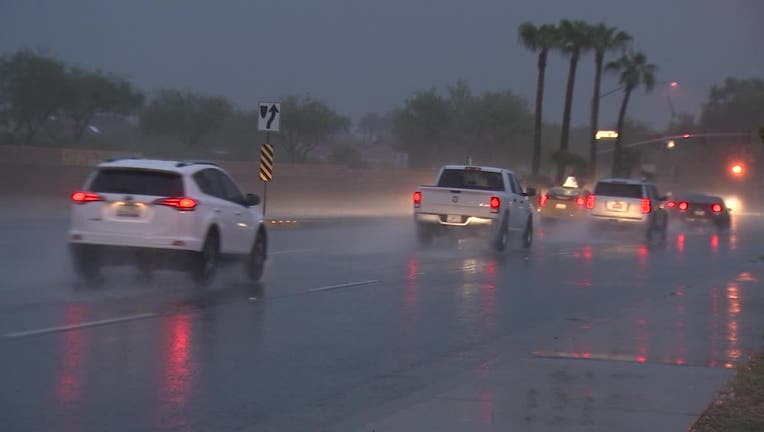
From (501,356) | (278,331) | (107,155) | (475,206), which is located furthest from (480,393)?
(107,155)

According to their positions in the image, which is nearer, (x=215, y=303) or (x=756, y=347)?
(x=756, y=347)

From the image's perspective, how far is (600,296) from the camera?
17.0 m

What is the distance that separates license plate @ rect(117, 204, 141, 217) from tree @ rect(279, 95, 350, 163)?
6323 cm

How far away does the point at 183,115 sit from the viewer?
76.8 meters

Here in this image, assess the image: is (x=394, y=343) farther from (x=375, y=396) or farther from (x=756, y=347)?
(x=756, y=347)

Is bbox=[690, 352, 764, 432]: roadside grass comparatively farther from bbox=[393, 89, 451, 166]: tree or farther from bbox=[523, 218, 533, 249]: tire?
bbox=[393, 89, 451, 166]: tree

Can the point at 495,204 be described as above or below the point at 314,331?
above

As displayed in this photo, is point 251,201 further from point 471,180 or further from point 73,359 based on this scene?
point 471,180

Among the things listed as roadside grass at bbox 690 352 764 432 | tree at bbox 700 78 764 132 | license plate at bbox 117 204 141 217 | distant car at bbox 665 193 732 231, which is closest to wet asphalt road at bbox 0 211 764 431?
license plate at bbox 117 204 141 217

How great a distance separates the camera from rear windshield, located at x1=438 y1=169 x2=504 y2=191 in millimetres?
26188

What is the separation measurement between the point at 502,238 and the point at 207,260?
11.2 metres

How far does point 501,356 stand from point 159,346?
11.1ft

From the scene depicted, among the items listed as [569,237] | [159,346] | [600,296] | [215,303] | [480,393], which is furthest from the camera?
[569,237]

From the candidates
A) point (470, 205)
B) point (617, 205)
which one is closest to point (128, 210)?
point (470, 205)
